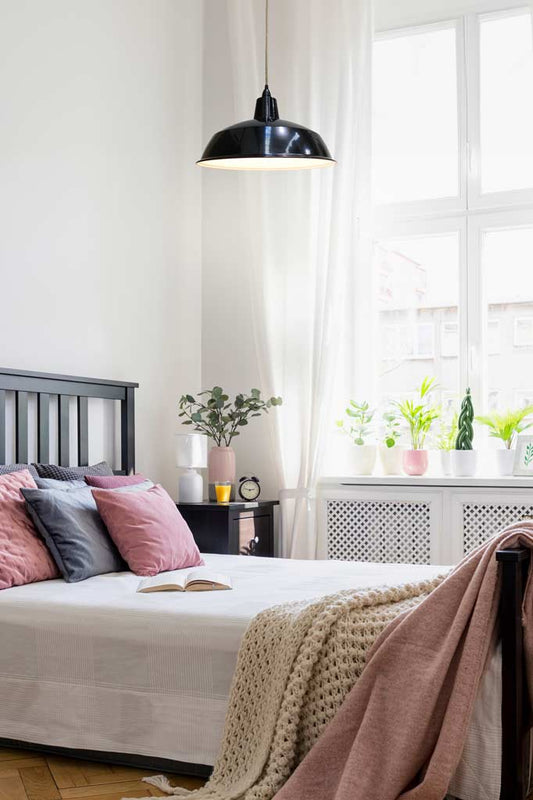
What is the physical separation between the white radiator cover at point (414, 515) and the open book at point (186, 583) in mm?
1624

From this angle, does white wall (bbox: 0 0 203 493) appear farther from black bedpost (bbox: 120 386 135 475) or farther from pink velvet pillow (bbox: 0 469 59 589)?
pink velvet pillow (bbox: 0 469 59 589)

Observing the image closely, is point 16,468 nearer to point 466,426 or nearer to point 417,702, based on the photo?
point 417,702

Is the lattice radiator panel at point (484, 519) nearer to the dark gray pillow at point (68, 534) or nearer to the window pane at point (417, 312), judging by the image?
the window pane at point (417, 312)

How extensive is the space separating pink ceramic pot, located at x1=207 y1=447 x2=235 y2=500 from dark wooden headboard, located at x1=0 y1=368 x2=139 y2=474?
0.50m

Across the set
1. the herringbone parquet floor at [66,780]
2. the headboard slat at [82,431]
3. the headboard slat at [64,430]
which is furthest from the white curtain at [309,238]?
the herringbone parquet floor at [66,780]

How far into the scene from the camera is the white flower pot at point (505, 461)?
4.45 meters

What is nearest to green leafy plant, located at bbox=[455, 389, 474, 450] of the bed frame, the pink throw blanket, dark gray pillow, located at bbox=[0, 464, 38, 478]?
the bed frame

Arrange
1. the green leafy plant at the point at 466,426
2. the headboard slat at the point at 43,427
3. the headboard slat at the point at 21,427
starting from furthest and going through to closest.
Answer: the green leafy plant at the point at 466,426 < the headboard slat at the point at 43,427 < the headboard slat at the point at 21,427

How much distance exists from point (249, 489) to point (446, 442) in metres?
0.95

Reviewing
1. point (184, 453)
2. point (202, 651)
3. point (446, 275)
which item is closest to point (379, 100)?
point (446, 275)

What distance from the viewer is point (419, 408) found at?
15.2ft

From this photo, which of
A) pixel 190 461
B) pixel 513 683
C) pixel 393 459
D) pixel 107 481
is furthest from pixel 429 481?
A: pixel 513 683

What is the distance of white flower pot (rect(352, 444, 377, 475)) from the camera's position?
185 inches

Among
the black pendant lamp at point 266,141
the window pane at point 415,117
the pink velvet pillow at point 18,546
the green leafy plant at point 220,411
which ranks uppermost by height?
the window pane at point 415,117
